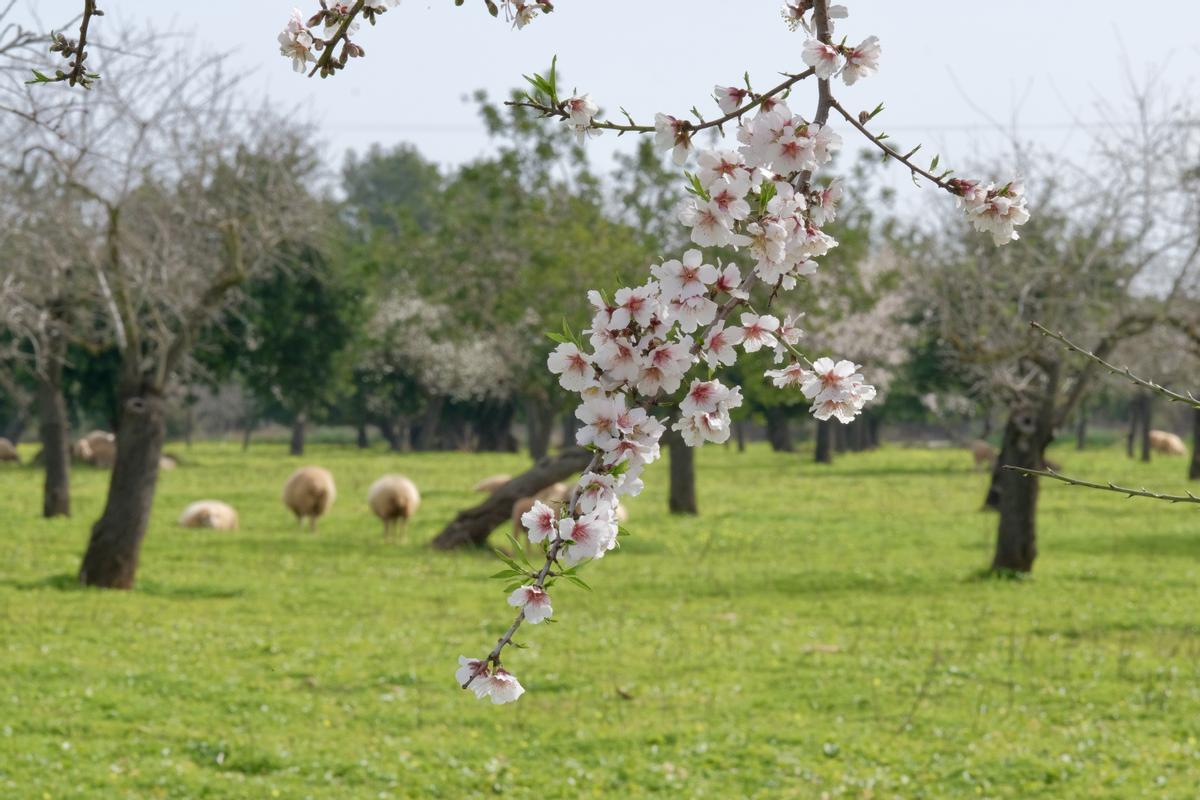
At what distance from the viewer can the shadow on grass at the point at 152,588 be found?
16562 mm

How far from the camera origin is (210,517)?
2458 cm

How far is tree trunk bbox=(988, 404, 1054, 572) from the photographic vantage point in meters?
18.0

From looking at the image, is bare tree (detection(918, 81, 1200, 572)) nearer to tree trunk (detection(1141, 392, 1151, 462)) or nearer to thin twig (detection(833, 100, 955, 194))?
thin twig (detection(833, 100, 955, 194))

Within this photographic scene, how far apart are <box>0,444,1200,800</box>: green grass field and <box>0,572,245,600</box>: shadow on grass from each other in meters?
0.05

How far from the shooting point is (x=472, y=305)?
34.0 meters

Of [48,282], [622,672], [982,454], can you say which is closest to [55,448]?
[48,282]

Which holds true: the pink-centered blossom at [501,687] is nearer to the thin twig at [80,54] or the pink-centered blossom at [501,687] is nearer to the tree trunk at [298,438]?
the thin twig at [80,54]

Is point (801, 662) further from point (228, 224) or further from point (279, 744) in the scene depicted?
point (228, 224)

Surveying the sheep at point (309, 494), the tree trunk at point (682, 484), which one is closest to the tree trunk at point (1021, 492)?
the tree trunk at point (682, 484)

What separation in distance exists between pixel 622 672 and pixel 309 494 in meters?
13.1

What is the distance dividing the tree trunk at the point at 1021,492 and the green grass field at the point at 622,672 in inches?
22.9

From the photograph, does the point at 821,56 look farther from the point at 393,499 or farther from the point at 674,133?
the point at 393,499

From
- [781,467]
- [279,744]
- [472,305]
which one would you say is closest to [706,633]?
[279,744]

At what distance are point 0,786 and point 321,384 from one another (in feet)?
116
